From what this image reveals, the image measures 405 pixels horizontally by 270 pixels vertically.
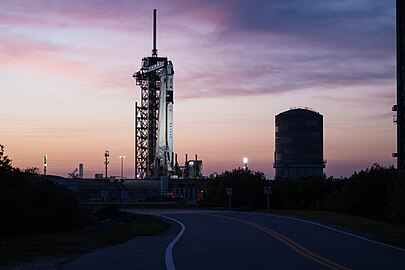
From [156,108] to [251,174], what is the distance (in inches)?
1625

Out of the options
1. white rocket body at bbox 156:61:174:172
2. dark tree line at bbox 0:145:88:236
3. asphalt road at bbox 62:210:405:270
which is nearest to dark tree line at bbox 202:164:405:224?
dark tree line at bbox 0:145:88:236

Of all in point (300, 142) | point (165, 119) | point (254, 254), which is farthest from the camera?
point (165, 119)

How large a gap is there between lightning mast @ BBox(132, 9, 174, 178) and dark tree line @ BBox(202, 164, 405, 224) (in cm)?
3346

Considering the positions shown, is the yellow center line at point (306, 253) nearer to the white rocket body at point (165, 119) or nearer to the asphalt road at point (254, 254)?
the asphalt road at point (254, 254)

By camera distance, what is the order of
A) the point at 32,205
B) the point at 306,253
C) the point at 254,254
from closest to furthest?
1. the point at 254,254
2. the point at 306,253
3. the point at 32,205

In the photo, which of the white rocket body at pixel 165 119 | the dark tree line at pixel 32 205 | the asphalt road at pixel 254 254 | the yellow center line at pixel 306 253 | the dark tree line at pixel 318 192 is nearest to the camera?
the yellow center line at pixel 306 253

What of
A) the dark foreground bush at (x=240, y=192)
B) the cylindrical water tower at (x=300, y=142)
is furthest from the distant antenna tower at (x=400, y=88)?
the cylindrical water tower at (x=300, y=142)

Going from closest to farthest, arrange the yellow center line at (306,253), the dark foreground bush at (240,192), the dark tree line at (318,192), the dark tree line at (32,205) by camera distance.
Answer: the yellow center line at (306,253), the dark tree line at (32,205), the dark tree line at (318,192), the dark foreground bush at (240,192)

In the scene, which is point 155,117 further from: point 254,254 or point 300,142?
point 254,254

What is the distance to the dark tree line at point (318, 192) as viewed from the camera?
62.0 metres

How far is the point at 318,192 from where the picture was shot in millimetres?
80250

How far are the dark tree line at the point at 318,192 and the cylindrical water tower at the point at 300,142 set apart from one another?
2428cm

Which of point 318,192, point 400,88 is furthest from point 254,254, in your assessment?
point 400,88

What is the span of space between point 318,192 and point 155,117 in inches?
1983
